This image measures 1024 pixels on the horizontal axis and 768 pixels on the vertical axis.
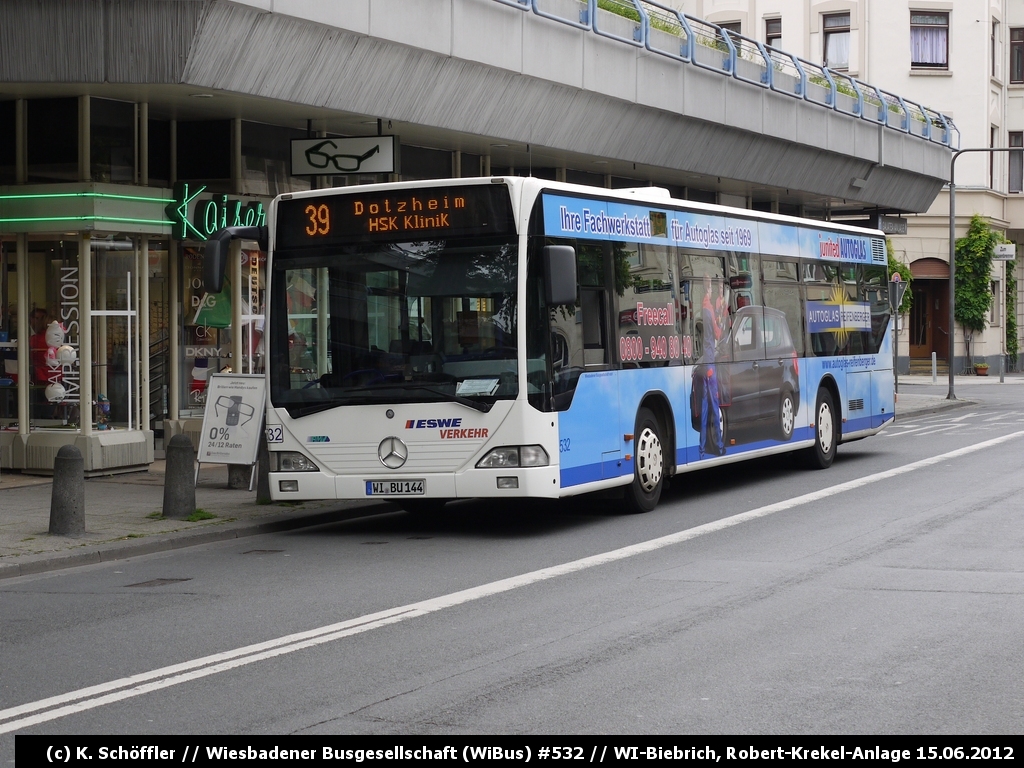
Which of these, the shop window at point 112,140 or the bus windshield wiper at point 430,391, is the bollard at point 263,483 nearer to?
the bus windshield wiper at point 430,391

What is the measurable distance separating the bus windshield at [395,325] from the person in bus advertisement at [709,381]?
3558 mm

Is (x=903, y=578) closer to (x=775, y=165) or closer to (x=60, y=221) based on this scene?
(x=60, y=221)

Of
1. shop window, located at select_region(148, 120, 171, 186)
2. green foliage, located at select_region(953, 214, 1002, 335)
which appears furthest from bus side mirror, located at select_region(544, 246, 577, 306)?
green foliage, located at select_region(953, 214, 1002, 335)

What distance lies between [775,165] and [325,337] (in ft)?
61.3

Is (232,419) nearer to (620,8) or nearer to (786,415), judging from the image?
(786,415)

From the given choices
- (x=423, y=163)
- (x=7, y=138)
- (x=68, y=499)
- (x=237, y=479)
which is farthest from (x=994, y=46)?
(x=68, y=499)

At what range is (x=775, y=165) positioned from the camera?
29422 mm

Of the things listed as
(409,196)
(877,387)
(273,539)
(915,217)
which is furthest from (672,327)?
(915,217)

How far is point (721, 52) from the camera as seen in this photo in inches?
1020

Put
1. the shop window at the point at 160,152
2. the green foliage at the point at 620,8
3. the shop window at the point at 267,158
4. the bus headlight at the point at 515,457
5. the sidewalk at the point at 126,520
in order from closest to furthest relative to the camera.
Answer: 1. the sidewalk at the point at 126,520
2. the bus headlight at the point at 515,457
3. the shop window at the point at 160,152
4. the shop window at the point at 267,158
5. the green foliage at the point at 620,8

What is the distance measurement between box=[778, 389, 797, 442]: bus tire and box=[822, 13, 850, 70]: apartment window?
1476 inches
